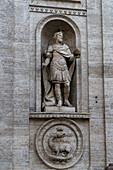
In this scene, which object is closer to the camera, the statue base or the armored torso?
the statue base

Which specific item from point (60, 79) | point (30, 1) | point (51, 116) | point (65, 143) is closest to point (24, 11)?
point (30, 1)

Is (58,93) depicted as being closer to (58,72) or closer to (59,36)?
(58,72)

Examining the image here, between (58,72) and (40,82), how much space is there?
0.69 m

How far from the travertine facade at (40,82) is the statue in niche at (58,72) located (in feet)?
Result: 0.83

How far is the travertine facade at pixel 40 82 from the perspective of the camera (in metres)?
14.3

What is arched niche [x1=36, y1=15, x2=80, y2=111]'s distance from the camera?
587 inches

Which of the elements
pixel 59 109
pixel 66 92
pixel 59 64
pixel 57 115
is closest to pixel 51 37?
pixel 59 64

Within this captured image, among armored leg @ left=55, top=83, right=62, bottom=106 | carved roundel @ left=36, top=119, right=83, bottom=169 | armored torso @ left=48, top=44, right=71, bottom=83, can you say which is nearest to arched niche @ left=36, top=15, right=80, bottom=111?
armored torso @ left=48, top=44, right=71, bottom=83

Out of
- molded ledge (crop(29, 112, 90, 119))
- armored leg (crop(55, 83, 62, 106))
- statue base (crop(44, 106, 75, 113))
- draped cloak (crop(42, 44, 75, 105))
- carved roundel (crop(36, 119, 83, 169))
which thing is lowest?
carved roundel (crop(36, 119, 83, 169))

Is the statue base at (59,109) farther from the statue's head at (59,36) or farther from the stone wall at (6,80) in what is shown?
the statue's head at (59,36)

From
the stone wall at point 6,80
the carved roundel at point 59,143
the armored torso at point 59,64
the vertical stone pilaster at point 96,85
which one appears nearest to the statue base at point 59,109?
the carved roundel at point 59,143

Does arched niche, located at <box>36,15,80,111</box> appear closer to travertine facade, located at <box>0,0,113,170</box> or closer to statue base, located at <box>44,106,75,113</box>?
travertine facade, located at <box>0,0,113,170</box>

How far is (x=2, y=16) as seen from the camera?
14703 mm

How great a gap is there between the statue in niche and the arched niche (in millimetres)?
238
